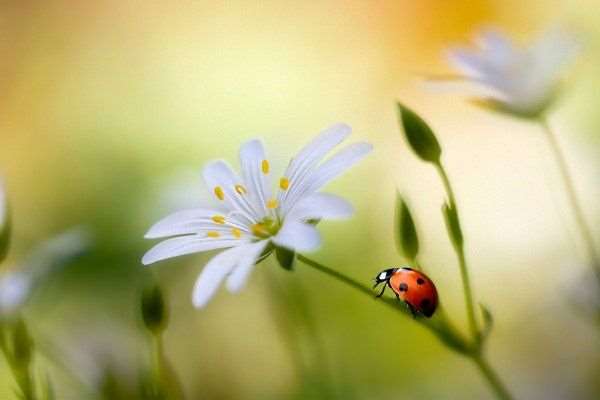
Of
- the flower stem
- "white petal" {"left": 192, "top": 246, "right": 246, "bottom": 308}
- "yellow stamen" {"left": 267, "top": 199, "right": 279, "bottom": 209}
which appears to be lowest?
the flower stem

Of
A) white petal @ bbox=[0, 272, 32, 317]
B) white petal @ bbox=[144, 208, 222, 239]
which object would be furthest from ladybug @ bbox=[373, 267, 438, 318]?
white petal @ bbox=[0, 272, 32, 317]

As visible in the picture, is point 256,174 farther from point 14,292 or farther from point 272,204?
point 14,292

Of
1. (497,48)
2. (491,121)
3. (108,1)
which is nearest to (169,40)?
(108,1)

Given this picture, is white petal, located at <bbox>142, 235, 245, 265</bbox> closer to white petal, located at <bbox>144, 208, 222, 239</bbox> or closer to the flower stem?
white petal, located at <bbox>144, 208, 222, 239</bbox>

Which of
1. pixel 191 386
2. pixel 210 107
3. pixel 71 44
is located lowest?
pixel 191 386

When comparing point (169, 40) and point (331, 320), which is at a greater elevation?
point (169, 40)

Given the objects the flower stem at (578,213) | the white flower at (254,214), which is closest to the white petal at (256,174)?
the white flower at (254,214)

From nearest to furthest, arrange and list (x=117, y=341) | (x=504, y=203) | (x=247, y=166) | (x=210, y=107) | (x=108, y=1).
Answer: (x=247, y=166)
(x=117, y=341)
(x=504, y=203)
(x=210, y=107)
(x=108, y=1)

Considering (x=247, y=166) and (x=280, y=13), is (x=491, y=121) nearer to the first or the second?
(x=280, y=13)
